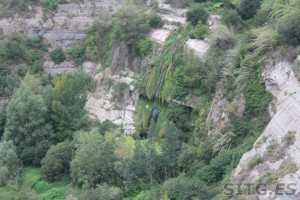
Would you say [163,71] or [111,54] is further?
[111,54]

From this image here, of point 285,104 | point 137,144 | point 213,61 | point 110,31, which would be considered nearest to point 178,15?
point 110,31

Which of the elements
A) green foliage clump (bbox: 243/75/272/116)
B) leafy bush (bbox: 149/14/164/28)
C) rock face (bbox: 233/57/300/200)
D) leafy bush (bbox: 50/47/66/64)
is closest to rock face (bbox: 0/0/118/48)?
leafy bush (bbox: 50/47/66/64)

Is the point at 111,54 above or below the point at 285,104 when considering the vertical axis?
below

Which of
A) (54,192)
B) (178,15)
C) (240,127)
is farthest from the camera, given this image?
(178,15)

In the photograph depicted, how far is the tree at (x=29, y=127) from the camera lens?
1168 inches

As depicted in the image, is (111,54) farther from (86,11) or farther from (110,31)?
(86,11)

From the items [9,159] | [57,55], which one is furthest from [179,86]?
[57,55]

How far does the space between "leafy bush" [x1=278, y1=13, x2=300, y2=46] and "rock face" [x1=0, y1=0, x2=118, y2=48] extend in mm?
18208

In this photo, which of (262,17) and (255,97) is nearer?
(255,97)

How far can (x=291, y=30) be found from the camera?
2256 cm

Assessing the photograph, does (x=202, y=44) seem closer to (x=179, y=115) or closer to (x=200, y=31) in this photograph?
(x=200, y=31)

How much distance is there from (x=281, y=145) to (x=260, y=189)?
2.11 metres

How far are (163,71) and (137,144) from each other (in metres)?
7.50

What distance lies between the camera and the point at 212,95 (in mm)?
27453
